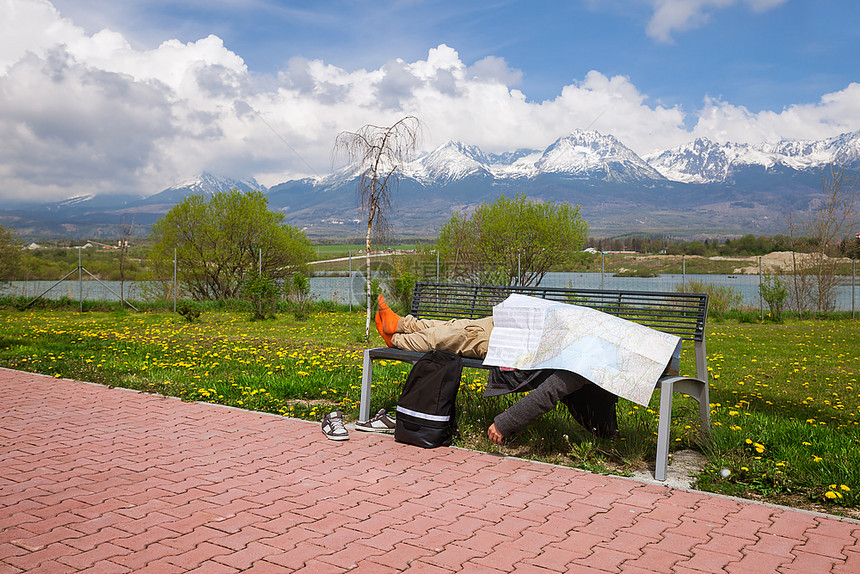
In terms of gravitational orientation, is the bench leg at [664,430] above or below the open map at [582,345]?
below

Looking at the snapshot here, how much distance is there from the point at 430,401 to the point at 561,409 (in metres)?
1.16

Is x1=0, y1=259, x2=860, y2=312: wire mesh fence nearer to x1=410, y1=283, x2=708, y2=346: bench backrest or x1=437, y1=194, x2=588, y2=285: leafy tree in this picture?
x1=437, y1=194, x2=588, y2=285: leafy tree

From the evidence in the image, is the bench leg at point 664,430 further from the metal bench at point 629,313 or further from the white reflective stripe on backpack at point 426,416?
the white reflective stripe on backpack at point 426,416

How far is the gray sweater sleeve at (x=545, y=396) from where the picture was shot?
4.08 meters

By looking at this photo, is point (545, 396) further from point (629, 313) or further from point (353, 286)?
point (353, 286)

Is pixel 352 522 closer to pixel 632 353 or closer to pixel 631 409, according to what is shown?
pixel 632 353

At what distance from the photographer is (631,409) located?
5477 millimetres

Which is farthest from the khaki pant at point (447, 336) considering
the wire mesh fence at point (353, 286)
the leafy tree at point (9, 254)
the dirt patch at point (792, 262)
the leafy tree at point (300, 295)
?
the leafy tree at point (9, 254)

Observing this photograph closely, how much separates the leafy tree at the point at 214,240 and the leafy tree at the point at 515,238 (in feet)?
21.8

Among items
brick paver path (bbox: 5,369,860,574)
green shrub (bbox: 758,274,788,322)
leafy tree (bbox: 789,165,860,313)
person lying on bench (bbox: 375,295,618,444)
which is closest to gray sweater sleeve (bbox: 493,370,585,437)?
person lying on bench (bbox: 375,295,618,444)

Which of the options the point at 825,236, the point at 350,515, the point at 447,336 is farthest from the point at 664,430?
the point at 825,236

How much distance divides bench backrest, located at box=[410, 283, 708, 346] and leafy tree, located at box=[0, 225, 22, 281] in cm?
2004

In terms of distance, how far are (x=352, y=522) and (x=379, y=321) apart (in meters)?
2.36

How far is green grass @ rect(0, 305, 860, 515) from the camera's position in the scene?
388 centimetres
